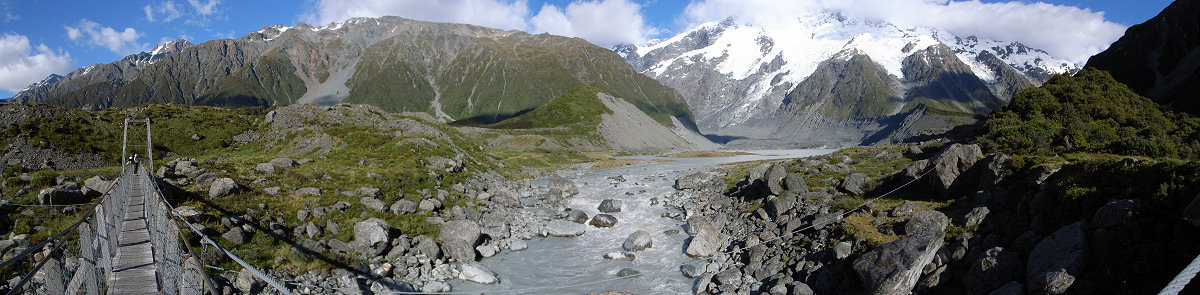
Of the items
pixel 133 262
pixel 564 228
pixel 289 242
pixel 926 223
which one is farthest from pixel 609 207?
pixel 133 262

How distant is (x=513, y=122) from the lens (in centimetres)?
17662

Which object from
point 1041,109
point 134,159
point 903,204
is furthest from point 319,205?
point 1041,109

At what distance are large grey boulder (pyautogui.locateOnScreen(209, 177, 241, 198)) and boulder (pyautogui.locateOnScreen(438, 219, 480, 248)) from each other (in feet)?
36.0

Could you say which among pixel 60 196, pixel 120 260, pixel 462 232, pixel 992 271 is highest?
pixel 60 196

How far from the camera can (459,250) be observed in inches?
935

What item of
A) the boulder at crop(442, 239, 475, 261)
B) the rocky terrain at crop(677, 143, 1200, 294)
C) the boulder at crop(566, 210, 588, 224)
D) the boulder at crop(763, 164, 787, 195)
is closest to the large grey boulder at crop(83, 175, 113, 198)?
the boulder at crop(442, 239, 475, 261)

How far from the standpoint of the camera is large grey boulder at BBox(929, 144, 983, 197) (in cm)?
2362

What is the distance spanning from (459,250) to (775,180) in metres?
20.8

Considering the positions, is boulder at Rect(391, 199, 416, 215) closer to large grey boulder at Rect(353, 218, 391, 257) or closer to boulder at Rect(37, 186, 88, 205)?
large grey boulder at Rect(353, 218, 391, 257)

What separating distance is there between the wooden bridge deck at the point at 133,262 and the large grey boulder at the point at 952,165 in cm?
3052

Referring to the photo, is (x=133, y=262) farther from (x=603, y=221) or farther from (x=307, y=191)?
(x=603, y=221)

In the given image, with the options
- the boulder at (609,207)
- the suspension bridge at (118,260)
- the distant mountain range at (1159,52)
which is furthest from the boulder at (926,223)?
the distant mountain range at (1159,52)

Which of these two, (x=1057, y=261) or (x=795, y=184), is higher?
(x=795, y=184)

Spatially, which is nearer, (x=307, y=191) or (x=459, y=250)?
(x=459, y=250)
